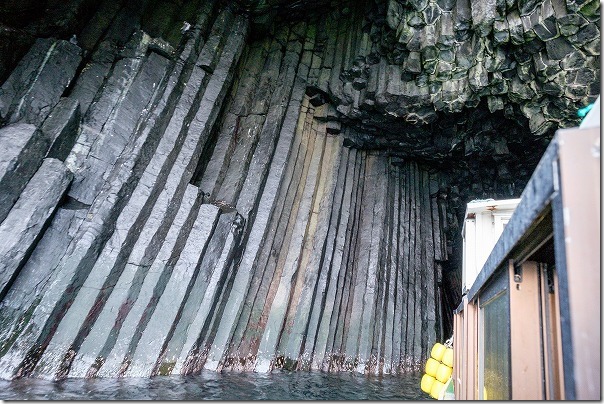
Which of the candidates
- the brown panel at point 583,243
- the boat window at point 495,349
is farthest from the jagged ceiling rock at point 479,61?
the brown panel at point 583,243

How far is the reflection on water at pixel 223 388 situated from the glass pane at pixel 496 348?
2.76 meters

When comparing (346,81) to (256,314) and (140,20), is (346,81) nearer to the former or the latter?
(140,20)

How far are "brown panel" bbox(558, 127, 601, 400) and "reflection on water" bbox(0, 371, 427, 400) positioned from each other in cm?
395

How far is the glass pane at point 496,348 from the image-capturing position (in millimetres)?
2090

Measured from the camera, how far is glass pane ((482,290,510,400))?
6.86 ft

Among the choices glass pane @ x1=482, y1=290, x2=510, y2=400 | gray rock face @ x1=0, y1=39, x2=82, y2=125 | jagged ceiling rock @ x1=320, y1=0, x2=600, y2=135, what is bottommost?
glass pane @ x1=482, y1=290, x2=510, y2=400

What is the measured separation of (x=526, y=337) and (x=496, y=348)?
802mm

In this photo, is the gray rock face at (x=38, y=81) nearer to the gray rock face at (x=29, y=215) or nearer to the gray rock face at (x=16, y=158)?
the gray rock face at (x=16, y=158)

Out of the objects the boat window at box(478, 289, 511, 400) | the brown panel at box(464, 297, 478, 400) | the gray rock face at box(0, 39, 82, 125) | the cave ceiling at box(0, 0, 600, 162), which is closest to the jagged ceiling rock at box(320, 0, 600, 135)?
the cave ceiling at box(0, 0, 600, 162)

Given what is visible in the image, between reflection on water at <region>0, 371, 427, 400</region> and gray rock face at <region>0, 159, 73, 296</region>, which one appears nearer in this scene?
reflection on water at <region>0, 371, 427, 400</region>

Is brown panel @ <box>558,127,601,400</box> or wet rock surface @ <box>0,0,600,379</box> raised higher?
wet rock surface @ <box>0,0,600,379</box>

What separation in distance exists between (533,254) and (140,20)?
760cm

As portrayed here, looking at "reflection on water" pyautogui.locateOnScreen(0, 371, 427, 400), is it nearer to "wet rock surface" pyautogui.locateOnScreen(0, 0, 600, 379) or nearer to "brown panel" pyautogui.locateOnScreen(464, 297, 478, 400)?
"wet rock surface" pyautogui.locateOnScreen(0, 0, 600, 379)

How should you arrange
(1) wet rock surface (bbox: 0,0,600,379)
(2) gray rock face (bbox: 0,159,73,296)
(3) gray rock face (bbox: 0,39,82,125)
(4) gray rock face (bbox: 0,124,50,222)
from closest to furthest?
(2) gray rock face (bbox: 0,159,73,296) → (4) gray rock face (bbox: 0,124,50,222) → (1) wet rock surface (bbox: 0,0,600,379) → (3) gray rock face (bbox: 0,39,82,125)
